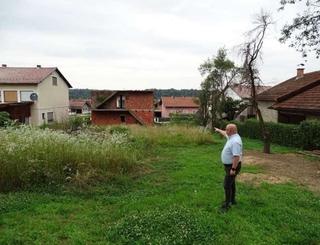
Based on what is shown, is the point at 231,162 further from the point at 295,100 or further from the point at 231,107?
the point at 231,107

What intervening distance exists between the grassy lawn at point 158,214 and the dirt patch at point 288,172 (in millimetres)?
724

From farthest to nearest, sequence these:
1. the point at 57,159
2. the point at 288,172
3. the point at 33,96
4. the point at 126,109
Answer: the point at 126,109
the point at 33,96
the point at 288,172
the point at 57,159

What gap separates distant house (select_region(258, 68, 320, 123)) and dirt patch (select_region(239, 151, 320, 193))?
8510mm

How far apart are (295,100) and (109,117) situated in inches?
1124

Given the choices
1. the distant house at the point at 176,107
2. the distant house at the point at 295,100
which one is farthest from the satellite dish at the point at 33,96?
the distant house at the point at 176,107

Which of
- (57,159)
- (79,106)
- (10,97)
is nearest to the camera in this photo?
(57,159)

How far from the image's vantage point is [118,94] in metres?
50.1

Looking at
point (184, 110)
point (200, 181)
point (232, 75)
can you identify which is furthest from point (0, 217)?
point (184, 110)

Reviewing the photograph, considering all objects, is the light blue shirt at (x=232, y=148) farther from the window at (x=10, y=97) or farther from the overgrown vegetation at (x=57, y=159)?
the window at (x=10, y=97)

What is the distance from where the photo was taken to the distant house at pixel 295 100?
2353cm

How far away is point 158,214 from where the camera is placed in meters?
6.56

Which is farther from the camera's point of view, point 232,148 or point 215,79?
point 215,79

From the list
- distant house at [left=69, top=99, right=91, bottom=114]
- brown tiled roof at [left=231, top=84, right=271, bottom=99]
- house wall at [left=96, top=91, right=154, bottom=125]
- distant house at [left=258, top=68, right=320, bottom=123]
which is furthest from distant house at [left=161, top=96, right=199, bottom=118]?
distant house at [left=258, top=68, right=320, bottom=123]

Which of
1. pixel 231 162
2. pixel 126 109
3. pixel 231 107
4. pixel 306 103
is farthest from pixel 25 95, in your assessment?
pixel 231 162
